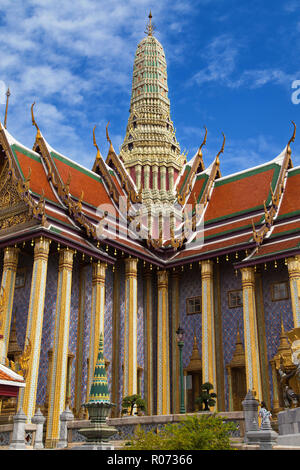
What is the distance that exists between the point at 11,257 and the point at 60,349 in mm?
3606

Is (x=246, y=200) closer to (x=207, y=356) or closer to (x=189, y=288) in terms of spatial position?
(x=189, y=288)

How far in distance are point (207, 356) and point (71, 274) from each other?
562cm

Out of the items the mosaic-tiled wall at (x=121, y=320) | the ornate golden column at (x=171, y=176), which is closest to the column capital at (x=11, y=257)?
the mosaic-tiled wall at (x=121, y=320)

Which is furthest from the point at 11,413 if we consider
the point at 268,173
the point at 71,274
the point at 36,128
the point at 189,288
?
the point at 268,173

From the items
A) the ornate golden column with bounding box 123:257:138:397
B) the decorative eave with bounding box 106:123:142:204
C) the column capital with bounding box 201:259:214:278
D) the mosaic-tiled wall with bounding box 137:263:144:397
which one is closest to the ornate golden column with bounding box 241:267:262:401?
A: the column capital with bounding box 201:259:214:278

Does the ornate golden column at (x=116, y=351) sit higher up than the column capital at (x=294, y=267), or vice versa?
the column capital at (x=294, y=267)

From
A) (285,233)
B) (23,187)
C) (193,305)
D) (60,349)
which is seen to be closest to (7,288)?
(60,349)

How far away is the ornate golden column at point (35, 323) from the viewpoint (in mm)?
15875

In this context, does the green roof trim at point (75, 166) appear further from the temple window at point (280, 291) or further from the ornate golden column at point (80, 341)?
the temple window at point (280, 291)

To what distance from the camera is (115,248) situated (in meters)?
20.4

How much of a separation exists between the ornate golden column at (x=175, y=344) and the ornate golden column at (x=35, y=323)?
635cm

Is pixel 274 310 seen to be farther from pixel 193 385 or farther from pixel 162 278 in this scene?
pixel 162 278

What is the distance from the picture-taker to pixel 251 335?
1856 cm

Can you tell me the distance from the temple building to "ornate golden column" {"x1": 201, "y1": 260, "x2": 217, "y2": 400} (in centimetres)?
4
